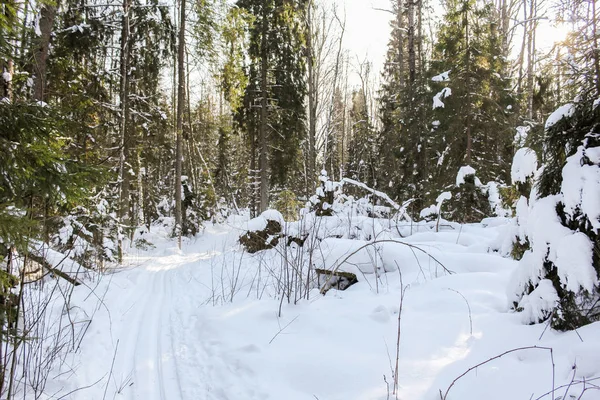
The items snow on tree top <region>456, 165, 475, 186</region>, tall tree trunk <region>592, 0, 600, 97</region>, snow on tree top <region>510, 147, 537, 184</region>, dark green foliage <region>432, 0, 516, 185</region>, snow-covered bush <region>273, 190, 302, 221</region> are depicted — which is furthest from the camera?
snow-covered bush <region>273, 190, 302, 221</region>

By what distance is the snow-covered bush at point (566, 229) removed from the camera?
2.26 metres

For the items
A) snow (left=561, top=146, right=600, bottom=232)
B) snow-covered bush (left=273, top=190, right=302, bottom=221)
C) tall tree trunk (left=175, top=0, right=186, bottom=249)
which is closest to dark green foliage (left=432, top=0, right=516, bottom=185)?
snow-covered bush (left=273, top=190, right=302, bottom=221)

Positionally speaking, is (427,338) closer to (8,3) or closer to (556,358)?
(556,358)

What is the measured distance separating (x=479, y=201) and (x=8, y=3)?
10395 mm

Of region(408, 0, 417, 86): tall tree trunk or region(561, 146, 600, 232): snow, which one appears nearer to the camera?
region(561, 146, 600, 232): snow

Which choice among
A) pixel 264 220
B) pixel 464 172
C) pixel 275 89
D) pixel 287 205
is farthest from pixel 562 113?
pixel 275 89

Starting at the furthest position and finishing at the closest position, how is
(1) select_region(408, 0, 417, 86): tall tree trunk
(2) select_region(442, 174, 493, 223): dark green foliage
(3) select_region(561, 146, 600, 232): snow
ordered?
(1) select_region(408, 0, 417, 86): tall tree trunk, (2) select_region(442, 174, 493, 223): dark green foliage, (3) select_region(561, 146, 600, 232): snow

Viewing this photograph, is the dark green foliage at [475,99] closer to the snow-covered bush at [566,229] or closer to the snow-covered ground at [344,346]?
the snow-covered ground at [344,346]

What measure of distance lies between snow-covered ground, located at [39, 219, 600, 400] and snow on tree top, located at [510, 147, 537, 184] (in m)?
1.12

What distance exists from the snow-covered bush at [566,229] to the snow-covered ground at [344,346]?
196mm

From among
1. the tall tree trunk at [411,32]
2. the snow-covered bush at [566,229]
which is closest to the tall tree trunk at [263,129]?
the tall tree trunk at [411,32]

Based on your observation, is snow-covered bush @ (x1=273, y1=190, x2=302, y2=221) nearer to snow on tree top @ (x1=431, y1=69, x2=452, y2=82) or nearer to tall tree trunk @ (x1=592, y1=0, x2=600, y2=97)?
snow on tree top @ (x1=431, y1=69, x2=452, y2=82)

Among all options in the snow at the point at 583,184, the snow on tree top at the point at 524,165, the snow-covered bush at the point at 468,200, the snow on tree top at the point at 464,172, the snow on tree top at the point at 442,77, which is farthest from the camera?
the snow on tree top at the point at 442,77

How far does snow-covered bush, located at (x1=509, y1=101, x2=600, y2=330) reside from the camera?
2256mm
